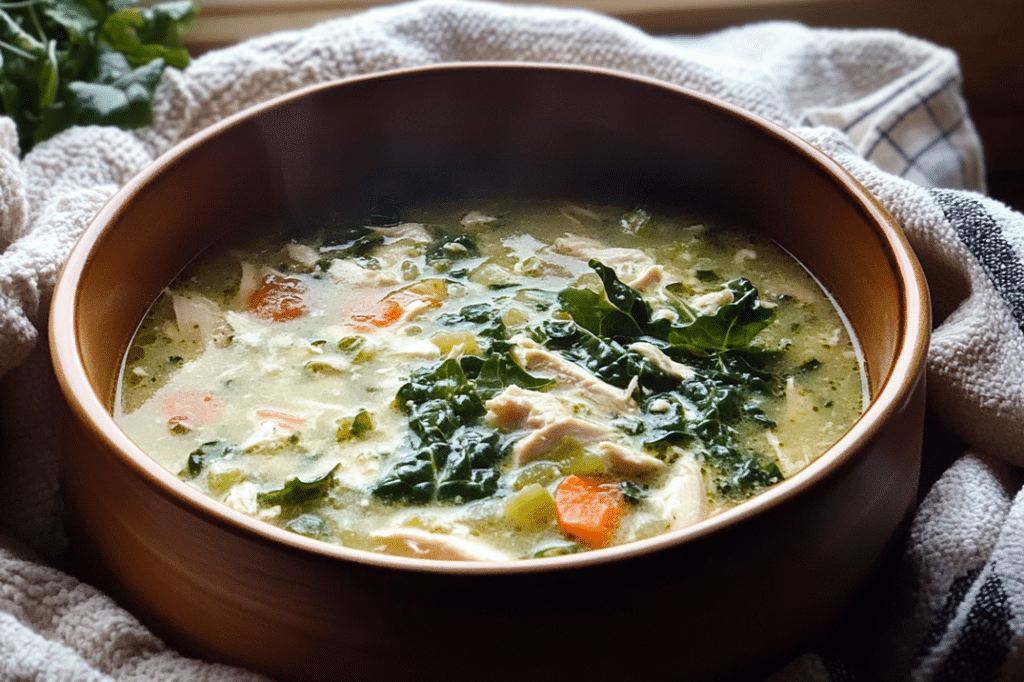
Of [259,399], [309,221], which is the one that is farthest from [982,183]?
[259,399]

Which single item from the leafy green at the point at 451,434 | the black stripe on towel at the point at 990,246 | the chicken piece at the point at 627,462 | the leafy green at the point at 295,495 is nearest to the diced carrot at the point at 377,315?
the leafy green at the point at 451,434

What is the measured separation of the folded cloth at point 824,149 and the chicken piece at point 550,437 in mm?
433

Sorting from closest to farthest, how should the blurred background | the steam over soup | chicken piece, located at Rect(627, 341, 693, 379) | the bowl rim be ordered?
the bowl rim < the steam over soup < chicken piece, located at Rect(627, 341, 693, 379) < the blurred background

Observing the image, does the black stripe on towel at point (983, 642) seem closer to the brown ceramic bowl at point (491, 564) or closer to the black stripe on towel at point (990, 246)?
the brown ceramic bowl at point (491, 564)

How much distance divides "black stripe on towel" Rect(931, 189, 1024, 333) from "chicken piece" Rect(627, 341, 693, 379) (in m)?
0.56

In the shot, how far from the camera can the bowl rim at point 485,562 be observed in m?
1.26

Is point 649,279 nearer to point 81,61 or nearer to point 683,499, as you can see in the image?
point 683,499

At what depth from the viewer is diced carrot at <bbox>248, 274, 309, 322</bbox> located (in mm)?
1992

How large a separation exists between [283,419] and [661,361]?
60 centimetres

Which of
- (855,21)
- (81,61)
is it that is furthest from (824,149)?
(81,61)

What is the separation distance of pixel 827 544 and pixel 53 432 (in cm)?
125

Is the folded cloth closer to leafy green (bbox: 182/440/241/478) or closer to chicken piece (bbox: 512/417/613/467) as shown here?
leafy green (bbox: 182/440/241/478)

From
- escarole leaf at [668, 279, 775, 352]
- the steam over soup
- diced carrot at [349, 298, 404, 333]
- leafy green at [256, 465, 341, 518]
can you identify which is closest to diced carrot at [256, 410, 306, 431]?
the steam over soup

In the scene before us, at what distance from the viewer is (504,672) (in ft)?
4.28
